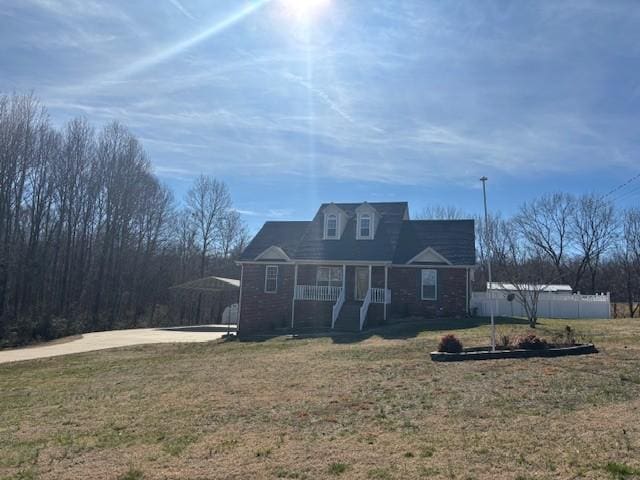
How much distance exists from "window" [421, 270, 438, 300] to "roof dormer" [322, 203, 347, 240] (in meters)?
4.96

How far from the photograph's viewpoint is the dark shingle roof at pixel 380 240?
2356cm

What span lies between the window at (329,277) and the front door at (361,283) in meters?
0.91

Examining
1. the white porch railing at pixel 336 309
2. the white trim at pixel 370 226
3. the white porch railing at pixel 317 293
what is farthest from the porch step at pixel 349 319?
the white trim at pixel 370 226

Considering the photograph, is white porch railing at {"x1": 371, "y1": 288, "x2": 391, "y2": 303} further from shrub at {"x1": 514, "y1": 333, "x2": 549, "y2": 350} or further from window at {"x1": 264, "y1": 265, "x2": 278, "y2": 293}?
shrub at {"x1": 514, "y1": 333, "x2": 549, "y2": 350}

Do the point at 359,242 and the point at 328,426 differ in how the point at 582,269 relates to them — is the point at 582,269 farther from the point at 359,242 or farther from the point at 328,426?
the point at 328,426

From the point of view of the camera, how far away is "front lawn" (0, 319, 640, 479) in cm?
485

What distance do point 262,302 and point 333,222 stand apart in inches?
222

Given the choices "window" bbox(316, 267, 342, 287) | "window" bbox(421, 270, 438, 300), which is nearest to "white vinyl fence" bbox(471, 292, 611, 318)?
"window" bbox(421, 270, 438, 300)

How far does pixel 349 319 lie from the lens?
69.5ft

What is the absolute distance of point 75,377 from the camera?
40.3 ft

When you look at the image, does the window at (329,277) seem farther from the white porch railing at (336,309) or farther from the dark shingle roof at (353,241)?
the white porch railing at (336,309)

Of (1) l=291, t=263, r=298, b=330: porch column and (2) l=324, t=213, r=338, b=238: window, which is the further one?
(2) l=324, t=213, r=338, b=238: window

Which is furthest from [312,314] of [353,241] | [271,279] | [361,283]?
[353,241]

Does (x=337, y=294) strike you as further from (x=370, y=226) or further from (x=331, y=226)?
(x=370, y=226)
